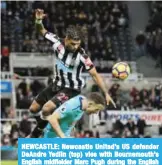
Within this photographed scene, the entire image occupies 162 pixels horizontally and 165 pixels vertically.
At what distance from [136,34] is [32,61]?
18.5 feet

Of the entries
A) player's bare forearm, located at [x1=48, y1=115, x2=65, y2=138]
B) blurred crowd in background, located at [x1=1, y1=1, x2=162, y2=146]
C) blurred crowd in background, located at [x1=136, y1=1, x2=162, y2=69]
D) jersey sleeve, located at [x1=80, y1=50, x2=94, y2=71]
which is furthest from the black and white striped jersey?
blurred crowd in background, located at [x1=136, y1=1, x2=162, y2=69]

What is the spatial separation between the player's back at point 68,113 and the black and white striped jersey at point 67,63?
0.95 metres

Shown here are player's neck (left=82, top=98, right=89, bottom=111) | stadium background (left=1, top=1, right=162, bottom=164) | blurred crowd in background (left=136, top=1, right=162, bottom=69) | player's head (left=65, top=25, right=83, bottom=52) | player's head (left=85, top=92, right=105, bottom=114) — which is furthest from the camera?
blurred crowd in background (left=136, top=1, right=162, bottom=69)

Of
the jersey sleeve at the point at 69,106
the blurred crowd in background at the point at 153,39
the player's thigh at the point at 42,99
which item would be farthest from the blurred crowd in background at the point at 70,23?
the jersey sleeve at the point at 69,106

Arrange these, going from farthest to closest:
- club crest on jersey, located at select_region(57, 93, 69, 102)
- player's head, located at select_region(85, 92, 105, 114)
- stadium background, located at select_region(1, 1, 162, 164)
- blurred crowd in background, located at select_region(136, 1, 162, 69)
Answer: blurred crowd in background, located at select_region(136, 1, 162, 69) < stadium background, located at select_region(1, 1, 162, 164) < club crest on jersey, located at select_region(57, 93, 69, 102) < player's head, located at select_region(85, 92, 105, 114)

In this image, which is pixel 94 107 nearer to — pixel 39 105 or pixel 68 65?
pixel 68 65

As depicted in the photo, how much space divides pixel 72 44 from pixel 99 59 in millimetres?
16999

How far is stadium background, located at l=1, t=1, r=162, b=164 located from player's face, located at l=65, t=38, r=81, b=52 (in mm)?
9666

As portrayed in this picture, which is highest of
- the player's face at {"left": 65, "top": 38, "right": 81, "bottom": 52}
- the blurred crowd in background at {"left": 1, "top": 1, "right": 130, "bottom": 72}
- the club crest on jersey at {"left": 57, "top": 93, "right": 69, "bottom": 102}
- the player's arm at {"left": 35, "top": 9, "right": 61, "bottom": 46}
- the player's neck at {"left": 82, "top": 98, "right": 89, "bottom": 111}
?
the blurred crowd in background at {"left": 1, "top": 1, "right": 130, "bottom": 72}

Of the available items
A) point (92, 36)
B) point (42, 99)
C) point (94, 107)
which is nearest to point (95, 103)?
point (94, 107)

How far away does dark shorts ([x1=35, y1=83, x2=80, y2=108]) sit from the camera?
11.2m

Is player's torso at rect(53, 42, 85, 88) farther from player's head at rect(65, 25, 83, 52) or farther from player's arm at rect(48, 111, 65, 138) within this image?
player's arm at rect(48, 111, 65, 138)

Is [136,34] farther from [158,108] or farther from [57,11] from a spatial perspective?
[158,108]

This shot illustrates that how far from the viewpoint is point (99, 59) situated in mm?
28047
